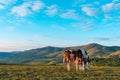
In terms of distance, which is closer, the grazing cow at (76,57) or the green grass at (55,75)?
the green grass at (55,75)

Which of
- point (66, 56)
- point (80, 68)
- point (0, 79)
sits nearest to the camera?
point (0, 79)

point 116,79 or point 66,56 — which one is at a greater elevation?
point 66,56

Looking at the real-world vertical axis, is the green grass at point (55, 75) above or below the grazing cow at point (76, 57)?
below

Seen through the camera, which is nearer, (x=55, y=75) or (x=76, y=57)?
(x=55, y=75)

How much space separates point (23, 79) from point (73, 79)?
494cm

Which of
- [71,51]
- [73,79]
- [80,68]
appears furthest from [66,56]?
[73,79]

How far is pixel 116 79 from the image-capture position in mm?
25234

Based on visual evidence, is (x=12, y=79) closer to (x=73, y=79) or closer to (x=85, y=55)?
(x=73, y=79)

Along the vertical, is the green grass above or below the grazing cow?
below

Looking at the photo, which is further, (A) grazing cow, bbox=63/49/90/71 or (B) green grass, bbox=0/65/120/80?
(A) grazing cow, bbox=63/49/90/71

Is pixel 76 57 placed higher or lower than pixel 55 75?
higher

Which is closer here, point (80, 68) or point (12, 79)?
point (12, 79)

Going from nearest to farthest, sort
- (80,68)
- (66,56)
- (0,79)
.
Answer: (0,79), (80,68), (66,56)

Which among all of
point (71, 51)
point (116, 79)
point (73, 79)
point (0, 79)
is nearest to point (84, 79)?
point (73, 79)
